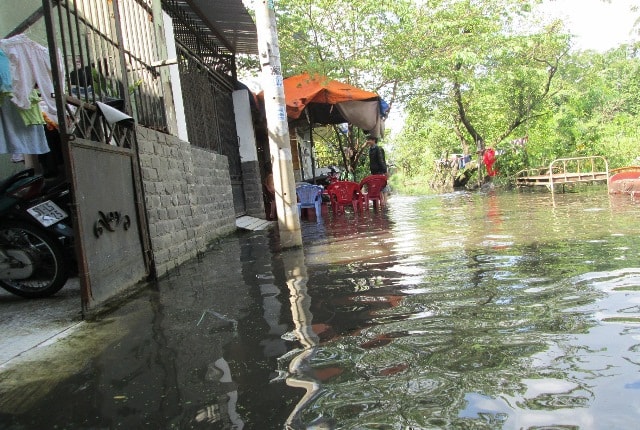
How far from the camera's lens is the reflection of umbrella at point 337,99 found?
1025cm

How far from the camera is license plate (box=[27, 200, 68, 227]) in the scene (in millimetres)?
4312

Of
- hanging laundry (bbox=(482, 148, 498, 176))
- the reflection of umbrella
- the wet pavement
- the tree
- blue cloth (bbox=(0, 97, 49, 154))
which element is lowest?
the wet pavement

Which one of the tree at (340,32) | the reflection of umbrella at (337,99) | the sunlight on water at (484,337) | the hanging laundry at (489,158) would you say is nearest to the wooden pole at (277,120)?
the sunlight on water at (484,337)

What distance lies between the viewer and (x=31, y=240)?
4402 millimetres

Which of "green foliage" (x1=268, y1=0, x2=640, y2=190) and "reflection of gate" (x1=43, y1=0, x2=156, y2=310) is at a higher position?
"green foliage" (x1=268, y1=0, x2=640, y2=190)

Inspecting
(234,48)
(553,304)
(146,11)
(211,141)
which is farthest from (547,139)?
(553,304)

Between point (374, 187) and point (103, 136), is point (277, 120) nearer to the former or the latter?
point (103, 136)

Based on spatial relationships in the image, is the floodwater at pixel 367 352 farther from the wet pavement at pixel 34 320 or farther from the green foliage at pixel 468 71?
the green foliage at pixel 468 71

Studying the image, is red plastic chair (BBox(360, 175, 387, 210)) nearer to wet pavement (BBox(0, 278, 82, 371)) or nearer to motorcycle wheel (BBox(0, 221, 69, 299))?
wet pavement (BBox(0, 278, 82, 371))

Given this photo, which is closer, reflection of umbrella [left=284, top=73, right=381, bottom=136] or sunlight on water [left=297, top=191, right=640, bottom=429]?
sunlight on water [left=297, top=191, right=640, bottom=429]

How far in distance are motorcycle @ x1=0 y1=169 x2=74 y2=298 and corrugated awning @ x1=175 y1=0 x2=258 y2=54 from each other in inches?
207

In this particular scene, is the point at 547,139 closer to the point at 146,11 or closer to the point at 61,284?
the point at 146,11

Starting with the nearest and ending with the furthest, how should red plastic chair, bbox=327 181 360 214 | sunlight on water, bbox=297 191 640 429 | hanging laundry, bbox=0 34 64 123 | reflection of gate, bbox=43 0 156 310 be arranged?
1. sunlight on water, bbox=297 191 640 429
2. reflection of gate, bbox=43 0 156 310
3. hanging laundry, bbox=0 34 64 123
4. red plastic chair, bbox=327 181 360 214

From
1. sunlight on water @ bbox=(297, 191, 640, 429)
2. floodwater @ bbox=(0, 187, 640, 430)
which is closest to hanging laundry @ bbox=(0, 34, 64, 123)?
floodwater @ bbox=(0, 187, 640, 430)
